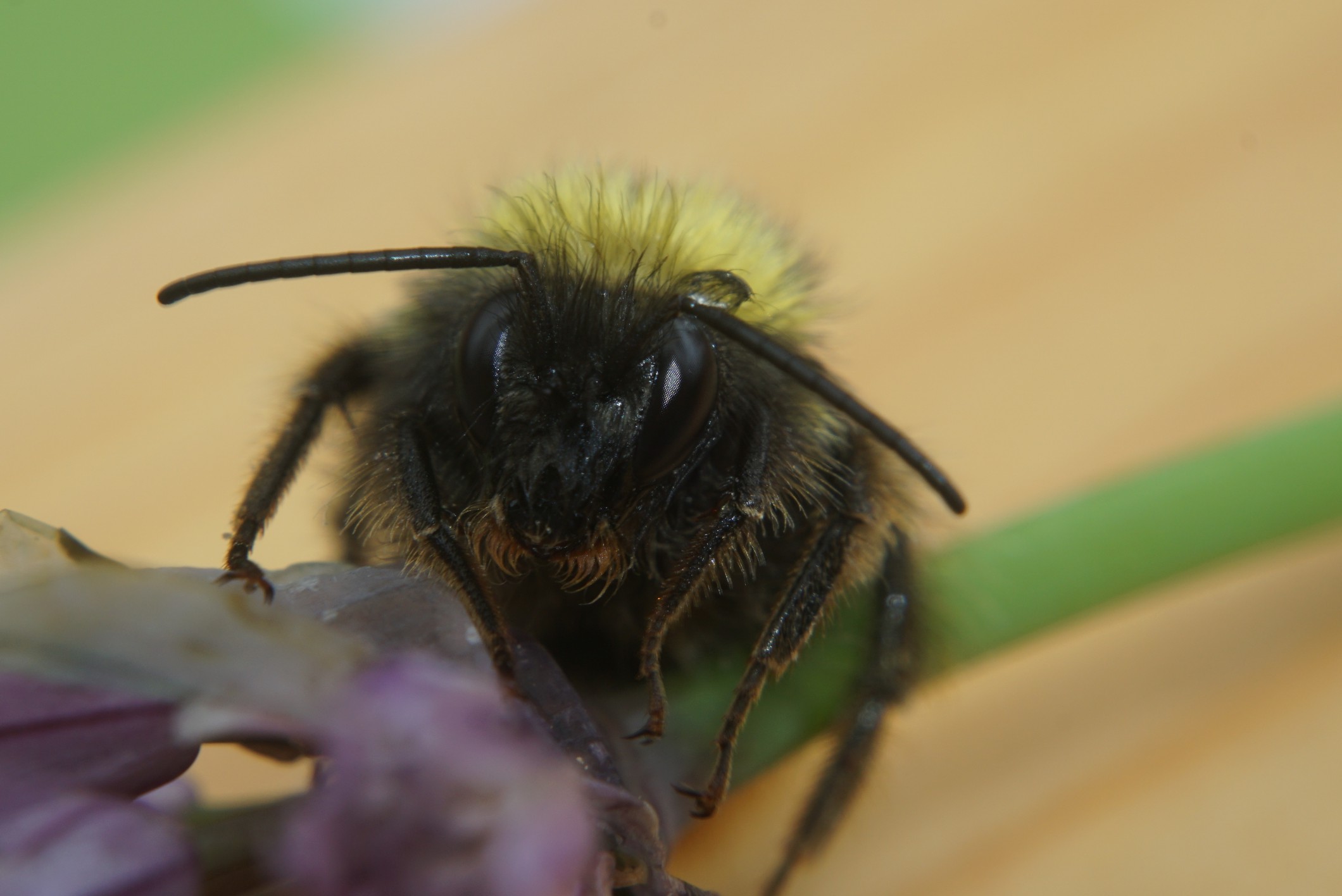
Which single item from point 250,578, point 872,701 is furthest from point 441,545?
point 872,701

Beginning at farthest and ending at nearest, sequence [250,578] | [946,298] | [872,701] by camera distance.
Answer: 1. [946,298]
2. [872,701]
3. [250,578]

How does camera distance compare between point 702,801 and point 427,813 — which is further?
point 702,801

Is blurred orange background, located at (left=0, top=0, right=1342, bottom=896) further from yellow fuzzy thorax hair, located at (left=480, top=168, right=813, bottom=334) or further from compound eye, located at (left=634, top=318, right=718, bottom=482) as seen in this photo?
compound eye, located at (left=634, top=318, right=718, bottom=482)

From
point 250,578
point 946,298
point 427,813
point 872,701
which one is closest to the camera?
point 427,813

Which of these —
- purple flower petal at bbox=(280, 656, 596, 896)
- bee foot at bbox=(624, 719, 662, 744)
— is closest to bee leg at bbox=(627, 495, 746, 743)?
bee foot at bbox=(624, 719, 662, 744)

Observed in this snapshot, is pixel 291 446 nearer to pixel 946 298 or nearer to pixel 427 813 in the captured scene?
pixel 427 813

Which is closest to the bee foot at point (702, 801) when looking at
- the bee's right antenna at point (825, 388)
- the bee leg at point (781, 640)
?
the bee leg at point (781, 640)

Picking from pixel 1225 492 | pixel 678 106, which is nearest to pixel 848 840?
pixel 1225 492
